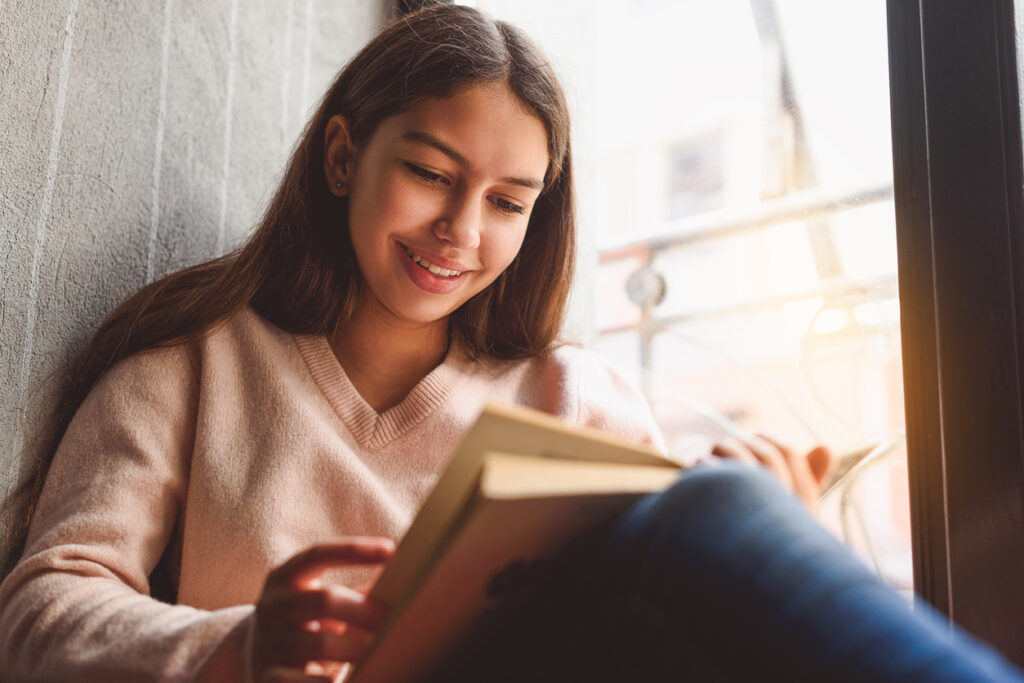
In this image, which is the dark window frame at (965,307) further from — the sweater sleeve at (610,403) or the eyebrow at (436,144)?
the eyebrow at (436,144)

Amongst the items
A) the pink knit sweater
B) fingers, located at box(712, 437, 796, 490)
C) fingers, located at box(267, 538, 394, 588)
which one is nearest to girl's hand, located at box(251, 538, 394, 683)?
fingers, located at box(267, 538, 394, 588)

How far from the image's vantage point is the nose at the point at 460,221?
3.27 ft

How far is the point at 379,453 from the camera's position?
1.03m

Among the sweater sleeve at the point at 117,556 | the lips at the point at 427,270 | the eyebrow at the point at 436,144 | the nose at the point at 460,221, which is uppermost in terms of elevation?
the eyebrow at the point at 436,144

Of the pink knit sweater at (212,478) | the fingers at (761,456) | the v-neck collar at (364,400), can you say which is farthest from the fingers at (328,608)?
the v-neck collar at (364,400)

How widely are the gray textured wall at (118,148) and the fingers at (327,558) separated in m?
0.50

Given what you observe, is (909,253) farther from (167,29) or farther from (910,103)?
(167,29)

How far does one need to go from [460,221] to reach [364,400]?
24cm

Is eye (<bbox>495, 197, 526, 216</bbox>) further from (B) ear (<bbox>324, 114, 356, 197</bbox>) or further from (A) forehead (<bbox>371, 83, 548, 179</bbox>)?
(B) ear (<bbox>324, 114, 356, 197</bbox>)

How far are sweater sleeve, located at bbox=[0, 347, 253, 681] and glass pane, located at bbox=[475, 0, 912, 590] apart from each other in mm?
595

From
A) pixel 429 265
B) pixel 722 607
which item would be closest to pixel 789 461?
pixel 722 607

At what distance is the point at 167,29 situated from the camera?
1.18 meters

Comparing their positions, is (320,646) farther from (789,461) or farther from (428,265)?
(428,265)

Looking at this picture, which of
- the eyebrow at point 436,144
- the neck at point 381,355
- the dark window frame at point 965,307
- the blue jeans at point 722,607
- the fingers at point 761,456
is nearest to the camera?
the blue jeans at point 722,607
